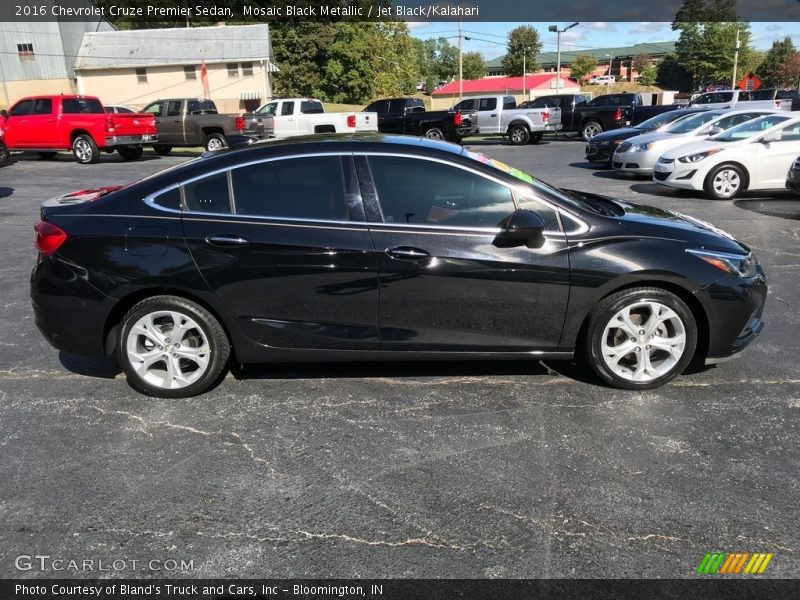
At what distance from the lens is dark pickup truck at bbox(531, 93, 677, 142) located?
2556 cm

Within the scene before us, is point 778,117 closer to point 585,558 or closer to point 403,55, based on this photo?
point 585,558

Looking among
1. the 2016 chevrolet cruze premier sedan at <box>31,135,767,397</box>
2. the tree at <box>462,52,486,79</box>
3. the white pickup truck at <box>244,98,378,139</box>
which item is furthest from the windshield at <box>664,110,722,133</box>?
the tree at <box>462,52,486,79</box>

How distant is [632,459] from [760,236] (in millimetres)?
6563

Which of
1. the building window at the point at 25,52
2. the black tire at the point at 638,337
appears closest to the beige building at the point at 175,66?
the building window at the point at 25,52

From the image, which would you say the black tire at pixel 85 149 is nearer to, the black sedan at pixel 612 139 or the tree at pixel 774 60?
the black sedan at pixel 612 139

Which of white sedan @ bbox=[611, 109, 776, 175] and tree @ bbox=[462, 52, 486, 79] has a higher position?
tree @ bbox=[462, 52, 486, 79]

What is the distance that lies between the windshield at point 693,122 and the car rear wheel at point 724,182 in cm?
351

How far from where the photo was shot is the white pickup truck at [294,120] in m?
21.3

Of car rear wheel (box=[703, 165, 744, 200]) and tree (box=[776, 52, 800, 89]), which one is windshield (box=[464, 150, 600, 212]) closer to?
car rear wheel (box=[703, 165, 744, 200])

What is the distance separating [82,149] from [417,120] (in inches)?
456

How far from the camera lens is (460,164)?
404 centimetres

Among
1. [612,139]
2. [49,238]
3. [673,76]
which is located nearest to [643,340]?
[49,238]

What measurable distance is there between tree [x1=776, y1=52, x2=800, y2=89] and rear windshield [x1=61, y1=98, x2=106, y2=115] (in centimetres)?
8673

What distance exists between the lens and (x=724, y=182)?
37.7 ft
